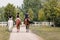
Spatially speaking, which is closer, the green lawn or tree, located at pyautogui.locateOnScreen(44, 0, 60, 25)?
the green lawn

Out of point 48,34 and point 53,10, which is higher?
point 53,10

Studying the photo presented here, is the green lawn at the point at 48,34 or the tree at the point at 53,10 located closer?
the green lawn at the point at 48,34

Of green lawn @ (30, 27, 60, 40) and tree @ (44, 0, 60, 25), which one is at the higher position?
tree @ (44, 0, 60, 25)

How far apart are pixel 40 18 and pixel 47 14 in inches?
716

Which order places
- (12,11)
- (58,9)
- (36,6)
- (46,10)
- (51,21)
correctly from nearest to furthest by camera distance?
(58,9) < (46,10) < (51,21) < (12,11) < (36,6)

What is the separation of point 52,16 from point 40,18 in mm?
18798

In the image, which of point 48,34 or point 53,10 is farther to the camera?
Result: point 53,10

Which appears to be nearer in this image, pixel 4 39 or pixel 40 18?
pixel 4 39

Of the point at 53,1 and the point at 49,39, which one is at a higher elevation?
the point at 53,1

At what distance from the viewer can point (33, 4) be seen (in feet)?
314

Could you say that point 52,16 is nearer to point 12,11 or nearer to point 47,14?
point 47,14

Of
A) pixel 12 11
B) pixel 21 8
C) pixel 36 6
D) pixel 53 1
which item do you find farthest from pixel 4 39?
pixel 21 8

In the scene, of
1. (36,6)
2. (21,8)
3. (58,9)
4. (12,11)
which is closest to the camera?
(58,9)

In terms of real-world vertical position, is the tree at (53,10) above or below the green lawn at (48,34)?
above
